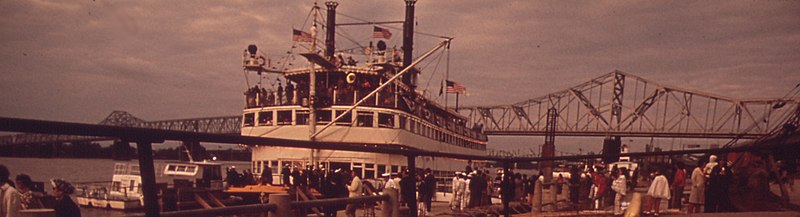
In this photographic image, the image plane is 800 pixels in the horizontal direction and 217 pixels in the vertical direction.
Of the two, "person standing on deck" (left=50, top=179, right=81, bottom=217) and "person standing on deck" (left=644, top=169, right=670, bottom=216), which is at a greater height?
"person standing on deck" (left=50, top=179, right=81, bottom=217)

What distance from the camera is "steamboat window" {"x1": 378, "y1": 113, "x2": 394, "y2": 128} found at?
3114cm

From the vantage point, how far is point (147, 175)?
2.18 metres

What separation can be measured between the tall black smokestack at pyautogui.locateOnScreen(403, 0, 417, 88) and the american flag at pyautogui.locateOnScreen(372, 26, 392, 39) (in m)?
1.70

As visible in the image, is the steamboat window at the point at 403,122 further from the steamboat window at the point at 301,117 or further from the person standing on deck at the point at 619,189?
the person standing on deck at the point at 619,189

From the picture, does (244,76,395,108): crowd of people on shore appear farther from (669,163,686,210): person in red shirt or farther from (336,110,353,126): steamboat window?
(669,163,686,210): person in red shirt

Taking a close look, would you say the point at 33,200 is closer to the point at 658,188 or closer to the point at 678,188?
the point at 658,188

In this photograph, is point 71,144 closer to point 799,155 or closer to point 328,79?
point 799,155

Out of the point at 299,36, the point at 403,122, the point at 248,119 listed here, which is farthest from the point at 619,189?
the point at 248,119

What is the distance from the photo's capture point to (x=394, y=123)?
31156 millimetres

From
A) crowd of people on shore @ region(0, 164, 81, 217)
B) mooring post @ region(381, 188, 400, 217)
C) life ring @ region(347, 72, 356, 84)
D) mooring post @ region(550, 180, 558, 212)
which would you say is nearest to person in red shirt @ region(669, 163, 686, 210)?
mooring post @ region(550, 180, 558, 212)

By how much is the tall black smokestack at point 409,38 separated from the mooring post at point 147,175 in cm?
3771

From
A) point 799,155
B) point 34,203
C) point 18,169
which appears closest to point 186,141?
point 18,169

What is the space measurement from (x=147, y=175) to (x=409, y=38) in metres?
41.0

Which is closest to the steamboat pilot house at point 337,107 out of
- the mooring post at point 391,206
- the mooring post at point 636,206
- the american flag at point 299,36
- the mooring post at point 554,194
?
the american flag at point 299,36
